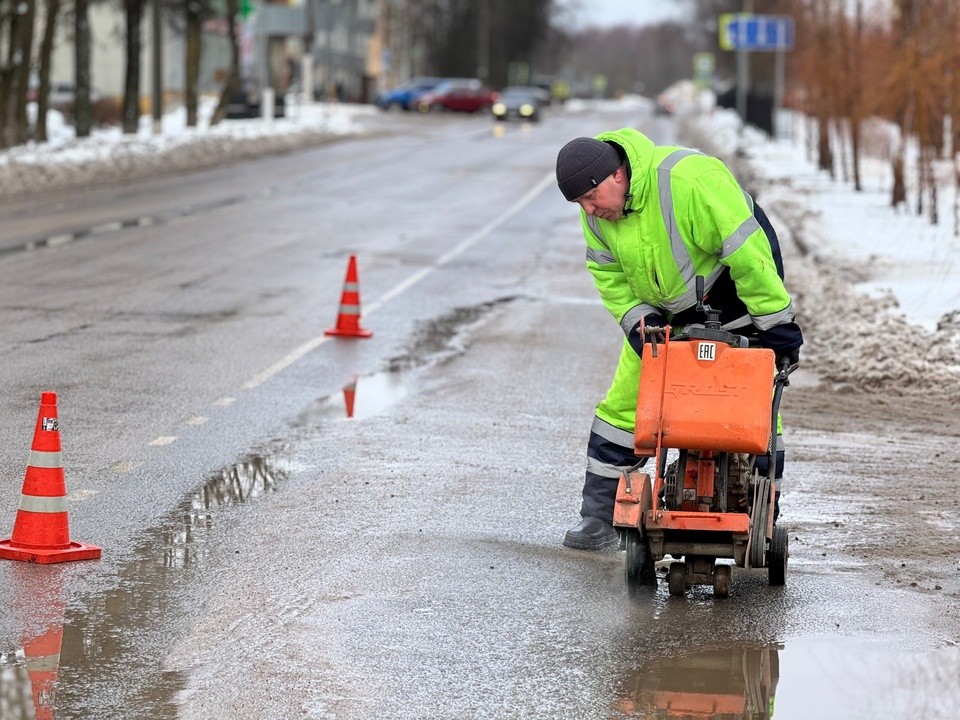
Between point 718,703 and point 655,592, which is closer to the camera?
point 718,703

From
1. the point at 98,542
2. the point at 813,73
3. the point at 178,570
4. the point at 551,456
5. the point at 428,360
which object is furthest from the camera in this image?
the point at 813,73

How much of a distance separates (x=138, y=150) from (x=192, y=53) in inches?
445

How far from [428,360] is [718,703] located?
7.23 metres

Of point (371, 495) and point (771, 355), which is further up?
point (771, 355)

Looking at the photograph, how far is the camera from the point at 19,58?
34844mm

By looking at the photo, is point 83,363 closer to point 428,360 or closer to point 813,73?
point 428,360

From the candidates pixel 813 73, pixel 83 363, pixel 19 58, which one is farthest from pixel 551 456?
pixel 19 58

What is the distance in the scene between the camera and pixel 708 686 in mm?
5301

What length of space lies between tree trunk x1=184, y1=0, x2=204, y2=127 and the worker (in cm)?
4072

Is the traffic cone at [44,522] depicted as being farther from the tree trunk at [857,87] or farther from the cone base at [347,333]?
the tree trunk at [857,87]

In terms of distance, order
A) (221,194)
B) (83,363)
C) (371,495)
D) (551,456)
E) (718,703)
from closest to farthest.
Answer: (718,703) → (371,495) → (551,456) → (83,363) → (221,194)

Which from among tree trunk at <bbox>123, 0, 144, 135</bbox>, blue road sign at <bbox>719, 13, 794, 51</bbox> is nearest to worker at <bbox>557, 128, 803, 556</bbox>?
tree trunk at <bbox>123, 0, 144, 135</bbox>

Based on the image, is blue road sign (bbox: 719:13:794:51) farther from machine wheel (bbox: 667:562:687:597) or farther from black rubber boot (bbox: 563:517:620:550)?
machine wheel (bbox: 667:562:687:597)

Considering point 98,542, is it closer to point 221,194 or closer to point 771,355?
point 771,355
